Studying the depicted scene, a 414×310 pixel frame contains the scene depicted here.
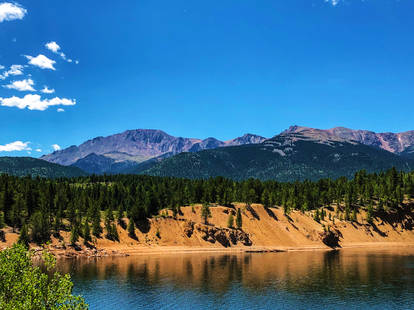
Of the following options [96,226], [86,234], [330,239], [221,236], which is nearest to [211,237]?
[221,236]

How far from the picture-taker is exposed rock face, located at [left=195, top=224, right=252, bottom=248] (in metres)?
177

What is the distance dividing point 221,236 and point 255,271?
58574 millimetres

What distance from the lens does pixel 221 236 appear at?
583ft

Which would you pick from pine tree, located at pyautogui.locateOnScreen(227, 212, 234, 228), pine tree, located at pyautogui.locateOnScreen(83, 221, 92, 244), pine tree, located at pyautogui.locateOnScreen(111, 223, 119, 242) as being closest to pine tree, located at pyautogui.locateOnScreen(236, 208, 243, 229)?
pine tree, located at pyautogui.locateOnScreen(227, 212, 234, 228)

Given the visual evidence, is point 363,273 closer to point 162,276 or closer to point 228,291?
point 228,291

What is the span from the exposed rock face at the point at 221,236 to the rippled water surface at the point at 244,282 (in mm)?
23568

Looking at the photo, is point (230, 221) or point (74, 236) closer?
point (74, 236)

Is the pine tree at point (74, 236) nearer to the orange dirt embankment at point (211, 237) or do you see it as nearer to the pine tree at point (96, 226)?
the orange dirt embankment at point (211, 237)

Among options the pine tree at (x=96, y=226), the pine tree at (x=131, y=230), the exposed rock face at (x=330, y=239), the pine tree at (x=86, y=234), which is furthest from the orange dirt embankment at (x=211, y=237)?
the pine tree at (x=96, y=226)

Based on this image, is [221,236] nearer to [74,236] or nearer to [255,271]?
[255,271]

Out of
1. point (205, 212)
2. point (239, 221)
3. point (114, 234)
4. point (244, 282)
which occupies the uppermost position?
point (205, 212)

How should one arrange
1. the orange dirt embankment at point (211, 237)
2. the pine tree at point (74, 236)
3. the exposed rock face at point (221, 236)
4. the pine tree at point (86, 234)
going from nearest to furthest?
the pine tree at point (74, 236) → the pine tree at point (86, 234) → the orange dirt embankment at point (211, 237) → the exposed rock face at point (221, 236)

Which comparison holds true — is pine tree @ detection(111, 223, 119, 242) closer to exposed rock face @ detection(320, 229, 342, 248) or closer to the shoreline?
the shoreline

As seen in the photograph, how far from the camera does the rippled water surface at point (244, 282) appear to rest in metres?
81.9
